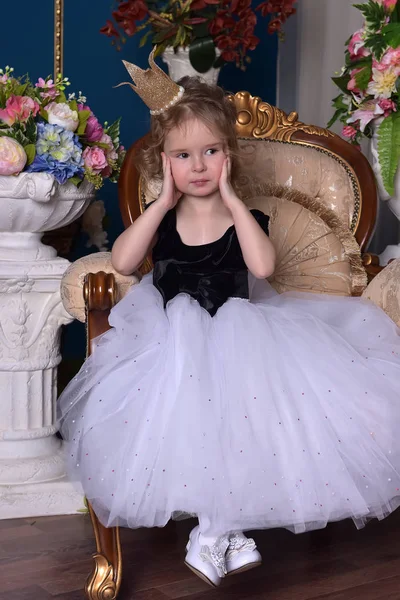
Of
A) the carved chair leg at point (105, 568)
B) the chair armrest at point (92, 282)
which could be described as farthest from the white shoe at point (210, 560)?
the chair armrest at point (92, 282)

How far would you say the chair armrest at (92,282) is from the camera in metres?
2.16

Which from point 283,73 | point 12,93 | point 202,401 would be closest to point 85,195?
point 12,93

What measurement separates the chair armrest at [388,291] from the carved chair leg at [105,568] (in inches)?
33.4

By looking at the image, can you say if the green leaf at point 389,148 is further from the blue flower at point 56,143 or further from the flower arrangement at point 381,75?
the blue flower at point 56,143

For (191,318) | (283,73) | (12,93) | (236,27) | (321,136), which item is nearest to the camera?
(191,318)

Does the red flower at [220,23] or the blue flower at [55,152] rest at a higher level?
the red flower at [220,23]

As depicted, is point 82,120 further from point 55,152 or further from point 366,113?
point 366,113

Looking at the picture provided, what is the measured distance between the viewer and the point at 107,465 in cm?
184

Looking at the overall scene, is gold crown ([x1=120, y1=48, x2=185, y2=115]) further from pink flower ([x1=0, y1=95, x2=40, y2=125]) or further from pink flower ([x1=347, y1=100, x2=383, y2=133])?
pink flower ([x1=347, y1=100, x2=383, y2=133])

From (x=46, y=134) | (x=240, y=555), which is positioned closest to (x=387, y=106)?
(x=46, y=134)

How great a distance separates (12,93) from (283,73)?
1.75 m

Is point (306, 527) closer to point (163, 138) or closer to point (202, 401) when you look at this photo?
point (202, 401)

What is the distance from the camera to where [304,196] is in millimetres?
2729

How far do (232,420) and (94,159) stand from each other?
1086mm
